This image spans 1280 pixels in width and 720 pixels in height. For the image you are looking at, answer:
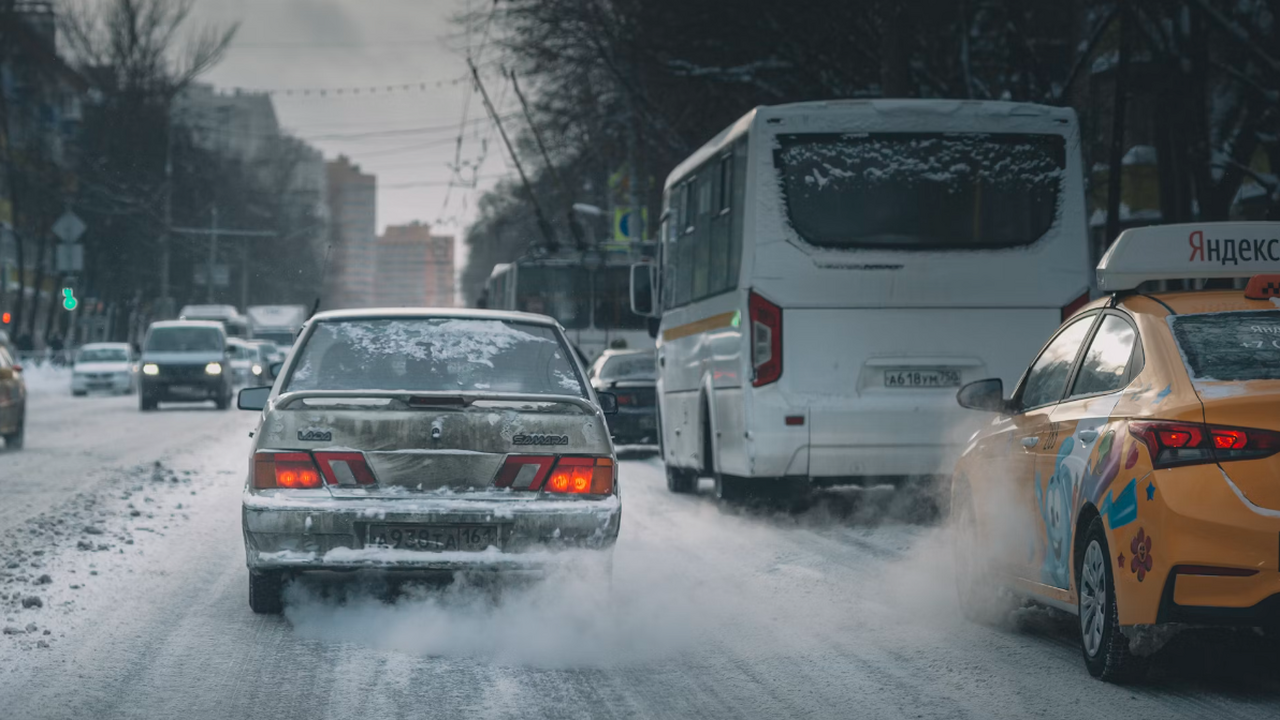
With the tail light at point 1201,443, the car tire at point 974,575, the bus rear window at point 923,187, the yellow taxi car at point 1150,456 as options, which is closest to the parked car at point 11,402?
the bus rear window at point 923,187

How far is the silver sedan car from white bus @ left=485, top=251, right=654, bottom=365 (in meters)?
26.4

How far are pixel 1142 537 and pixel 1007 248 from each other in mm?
7578

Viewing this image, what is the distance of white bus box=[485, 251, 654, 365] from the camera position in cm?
3512

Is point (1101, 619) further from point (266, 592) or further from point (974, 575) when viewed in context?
point (266, 592)

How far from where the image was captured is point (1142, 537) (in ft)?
21.7

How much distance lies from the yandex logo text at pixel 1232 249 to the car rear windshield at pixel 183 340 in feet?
114

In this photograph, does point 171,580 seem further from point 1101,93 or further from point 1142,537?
point 1101,93

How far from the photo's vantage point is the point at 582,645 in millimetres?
7992

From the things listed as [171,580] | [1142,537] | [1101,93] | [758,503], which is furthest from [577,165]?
[1142,537]

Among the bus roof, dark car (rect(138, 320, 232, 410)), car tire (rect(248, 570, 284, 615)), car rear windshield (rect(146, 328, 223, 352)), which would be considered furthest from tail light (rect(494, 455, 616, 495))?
car rear windshield (rect(146, 328, 223, 352))

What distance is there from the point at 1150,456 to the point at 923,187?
25.2ft

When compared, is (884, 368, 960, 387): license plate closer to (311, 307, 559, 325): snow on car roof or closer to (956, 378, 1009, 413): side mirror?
(311, 307, 559, 325): snow on car roof

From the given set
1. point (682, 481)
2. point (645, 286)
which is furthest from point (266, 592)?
point (645, 286)

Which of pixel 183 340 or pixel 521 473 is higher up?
pixel 183 340
